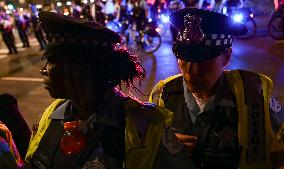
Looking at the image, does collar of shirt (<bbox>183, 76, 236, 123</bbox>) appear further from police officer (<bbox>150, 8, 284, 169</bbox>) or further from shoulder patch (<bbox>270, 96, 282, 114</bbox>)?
shoulder patch (<bbox>270, 96, 282, 114</bbox>)

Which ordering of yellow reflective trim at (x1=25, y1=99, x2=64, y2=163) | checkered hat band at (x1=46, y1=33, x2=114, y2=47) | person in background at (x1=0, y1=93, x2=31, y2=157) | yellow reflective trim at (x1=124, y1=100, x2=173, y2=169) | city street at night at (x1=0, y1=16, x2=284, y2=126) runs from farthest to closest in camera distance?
city street at night at (x1=0, y1=16, x2=284, y2=126) → person in background at (x1=0, y1=93, x2=31, y2=157) → yellow reflective trim at (x1=25, y1=99, x2=64, y2=163) → checkered hat band at (x1=46, y1=33, x2=114, y2=47) → yellow reflective trim at (x1=124, y1=100, x2=173, y2=169)

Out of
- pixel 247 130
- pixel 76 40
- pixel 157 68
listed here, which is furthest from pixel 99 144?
pixel 157 68

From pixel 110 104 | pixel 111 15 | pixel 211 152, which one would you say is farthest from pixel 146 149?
pixel 111 15

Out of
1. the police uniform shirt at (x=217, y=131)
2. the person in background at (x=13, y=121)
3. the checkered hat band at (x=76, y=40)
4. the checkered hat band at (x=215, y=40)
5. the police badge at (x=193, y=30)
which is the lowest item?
the person in background at (x=13, y=121)

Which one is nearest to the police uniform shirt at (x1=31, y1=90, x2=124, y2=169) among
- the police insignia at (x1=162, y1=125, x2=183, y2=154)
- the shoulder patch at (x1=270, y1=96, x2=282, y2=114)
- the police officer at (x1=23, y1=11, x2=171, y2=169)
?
the police officer at (x1=23, y1=11, x2=171, y2=169)

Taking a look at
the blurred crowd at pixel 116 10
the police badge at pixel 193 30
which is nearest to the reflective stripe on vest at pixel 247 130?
the police badge at pixel 193 30

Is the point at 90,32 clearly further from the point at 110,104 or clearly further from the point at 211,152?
the point at 211,152

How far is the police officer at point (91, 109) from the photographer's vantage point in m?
1.75

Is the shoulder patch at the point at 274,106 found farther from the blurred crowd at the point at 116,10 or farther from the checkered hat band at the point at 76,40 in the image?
the blurred crowd at the point at 116,10

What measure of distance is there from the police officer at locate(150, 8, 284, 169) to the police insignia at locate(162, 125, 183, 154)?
0.59 feet

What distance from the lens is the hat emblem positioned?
2270mm

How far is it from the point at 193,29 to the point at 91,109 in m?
0.78

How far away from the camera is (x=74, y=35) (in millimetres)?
1802

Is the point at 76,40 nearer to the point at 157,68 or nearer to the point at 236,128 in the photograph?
the point at 236,128
